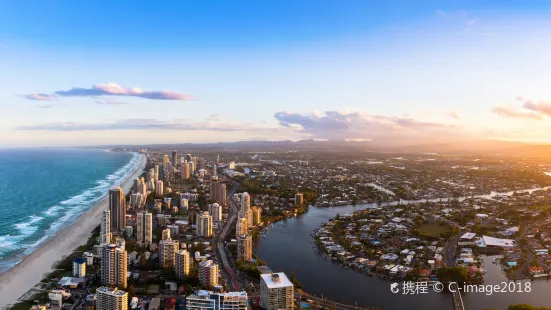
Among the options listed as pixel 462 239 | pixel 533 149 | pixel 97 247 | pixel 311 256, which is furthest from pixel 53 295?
pixel 533 149

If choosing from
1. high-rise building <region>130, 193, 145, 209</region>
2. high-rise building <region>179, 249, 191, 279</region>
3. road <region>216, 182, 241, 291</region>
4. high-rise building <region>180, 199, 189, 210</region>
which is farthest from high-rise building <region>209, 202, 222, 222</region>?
high-rise building <region>179, 249, 191, 279</region>

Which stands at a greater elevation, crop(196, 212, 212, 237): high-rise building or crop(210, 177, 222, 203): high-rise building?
crop(210, 177, 222, 203): high-rise building

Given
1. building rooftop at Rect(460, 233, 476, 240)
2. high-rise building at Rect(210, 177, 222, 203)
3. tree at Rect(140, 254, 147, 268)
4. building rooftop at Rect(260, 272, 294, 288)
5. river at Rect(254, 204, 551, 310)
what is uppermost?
high-rise building at Rect(210, 177, 222, 203)

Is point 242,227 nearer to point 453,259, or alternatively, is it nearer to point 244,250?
point 244,250

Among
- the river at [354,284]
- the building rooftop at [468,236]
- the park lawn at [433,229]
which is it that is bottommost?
the river at [354,284]

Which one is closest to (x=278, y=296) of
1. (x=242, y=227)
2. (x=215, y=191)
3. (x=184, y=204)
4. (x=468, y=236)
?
(x=242, y=227)

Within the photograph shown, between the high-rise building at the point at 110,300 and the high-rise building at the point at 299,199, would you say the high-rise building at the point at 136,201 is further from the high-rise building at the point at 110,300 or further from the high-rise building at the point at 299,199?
the high-rise building at the point at 110,300

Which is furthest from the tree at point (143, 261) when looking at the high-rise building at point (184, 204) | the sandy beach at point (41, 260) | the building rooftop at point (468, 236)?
the building rooftop at point (468, 236)

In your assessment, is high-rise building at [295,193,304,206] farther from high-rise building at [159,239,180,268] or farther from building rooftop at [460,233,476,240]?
high-rise building at [159,239,180,268]
